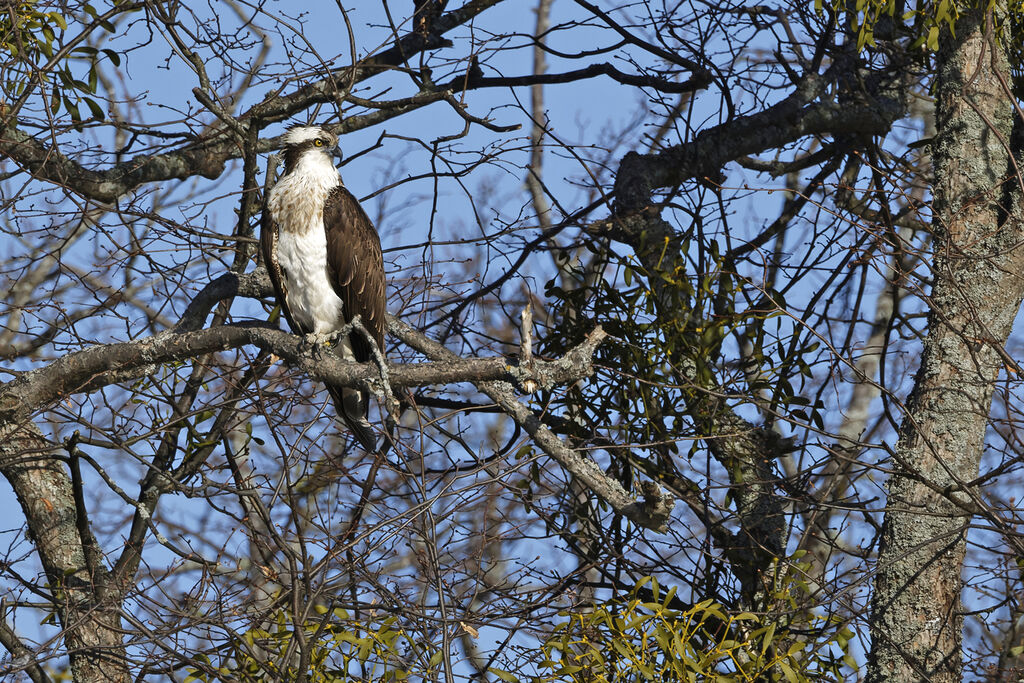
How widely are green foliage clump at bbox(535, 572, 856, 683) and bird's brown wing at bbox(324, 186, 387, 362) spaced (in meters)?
1.48

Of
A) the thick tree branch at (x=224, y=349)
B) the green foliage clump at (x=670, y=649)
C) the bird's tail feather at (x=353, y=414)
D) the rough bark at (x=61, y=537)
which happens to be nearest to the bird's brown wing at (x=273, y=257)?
the thick tree branch at (x=224, y=349)

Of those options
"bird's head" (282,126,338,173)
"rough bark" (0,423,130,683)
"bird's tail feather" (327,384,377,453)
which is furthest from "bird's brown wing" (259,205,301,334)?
"rough bark" (0,423,130,683)

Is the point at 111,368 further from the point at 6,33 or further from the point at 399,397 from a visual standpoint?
the point at 6,33

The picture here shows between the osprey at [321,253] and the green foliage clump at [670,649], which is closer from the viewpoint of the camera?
the green foliage clump at [670,649]

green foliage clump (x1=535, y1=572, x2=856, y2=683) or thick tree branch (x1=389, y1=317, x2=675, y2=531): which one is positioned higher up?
thick tree branch (x1=389, y1=317, x2=675, y2=531)

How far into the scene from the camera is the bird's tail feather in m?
3.83

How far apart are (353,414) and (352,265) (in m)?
0.58

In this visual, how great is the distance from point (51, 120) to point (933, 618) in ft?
11.0

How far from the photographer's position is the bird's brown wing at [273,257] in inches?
159

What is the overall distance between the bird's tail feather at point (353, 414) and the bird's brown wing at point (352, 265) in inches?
8.9

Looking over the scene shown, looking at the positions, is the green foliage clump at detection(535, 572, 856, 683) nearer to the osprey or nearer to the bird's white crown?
the osprey

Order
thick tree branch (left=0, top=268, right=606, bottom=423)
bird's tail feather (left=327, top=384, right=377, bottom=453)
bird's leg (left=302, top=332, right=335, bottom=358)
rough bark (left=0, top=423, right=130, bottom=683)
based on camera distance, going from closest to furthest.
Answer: thick tree branch (left=0, top=268, right=606, bottom=423), bird's leg (left=302, top=332, right=335, bottom=358), rough bark (left=0, top=423, right=130, bottom=683), bird's tail feather (left=327, top=384, right=377, bottom=453)

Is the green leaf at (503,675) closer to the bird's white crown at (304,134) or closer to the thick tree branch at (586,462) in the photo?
the thick tree branch at (586,462)

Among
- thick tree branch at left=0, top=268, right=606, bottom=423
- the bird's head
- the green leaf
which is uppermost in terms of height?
the bird's head
